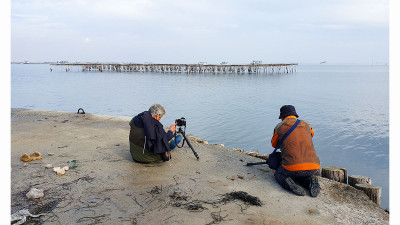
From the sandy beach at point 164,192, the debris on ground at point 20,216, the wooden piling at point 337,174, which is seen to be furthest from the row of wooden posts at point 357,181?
the debris on ground at point 20,216

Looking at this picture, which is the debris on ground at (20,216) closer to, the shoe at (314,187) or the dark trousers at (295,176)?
the dark trousers at (295,176)

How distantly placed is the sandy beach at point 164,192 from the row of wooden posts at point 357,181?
0.59ft

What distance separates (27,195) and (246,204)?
320 centimetres

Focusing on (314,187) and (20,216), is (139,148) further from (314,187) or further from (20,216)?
(314,187)

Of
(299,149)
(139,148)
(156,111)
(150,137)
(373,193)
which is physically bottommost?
(373,193)

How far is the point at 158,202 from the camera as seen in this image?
4.11 m

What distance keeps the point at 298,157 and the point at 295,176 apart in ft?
1.20

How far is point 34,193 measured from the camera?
409 cm

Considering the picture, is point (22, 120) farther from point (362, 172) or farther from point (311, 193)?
point (362, 172)

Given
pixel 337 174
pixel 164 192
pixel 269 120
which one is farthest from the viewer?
pixel 269 120

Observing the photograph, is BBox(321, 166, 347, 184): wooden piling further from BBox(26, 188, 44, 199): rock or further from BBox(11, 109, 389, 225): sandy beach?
BBox(26, 188, 44, 199): rock

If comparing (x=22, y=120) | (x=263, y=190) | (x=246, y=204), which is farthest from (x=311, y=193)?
(x=22, y=120)

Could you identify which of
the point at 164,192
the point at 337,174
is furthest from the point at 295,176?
the point at 164,192
